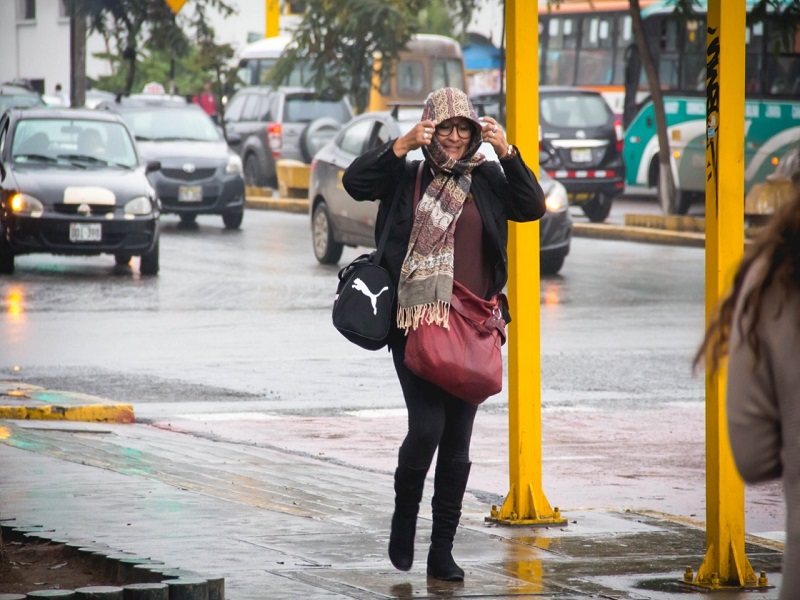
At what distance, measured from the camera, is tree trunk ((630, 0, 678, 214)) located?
28234 millimetres

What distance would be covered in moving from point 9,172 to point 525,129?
12900 mm

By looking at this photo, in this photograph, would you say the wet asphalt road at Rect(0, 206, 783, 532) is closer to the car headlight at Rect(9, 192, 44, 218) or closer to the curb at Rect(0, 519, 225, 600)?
the car headlight at Rect(9, 192, 44, 218)

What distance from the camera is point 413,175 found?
6066 mm

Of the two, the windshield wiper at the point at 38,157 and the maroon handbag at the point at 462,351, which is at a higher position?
the windshield wiper at the point at 38,157

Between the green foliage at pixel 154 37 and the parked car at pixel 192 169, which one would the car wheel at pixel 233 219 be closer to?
the parked car at pixel 192 169

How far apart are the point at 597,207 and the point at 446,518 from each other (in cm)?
2374

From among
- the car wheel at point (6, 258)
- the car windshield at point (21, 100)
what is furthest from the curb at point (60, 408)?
the car windshield at point (21, 100)

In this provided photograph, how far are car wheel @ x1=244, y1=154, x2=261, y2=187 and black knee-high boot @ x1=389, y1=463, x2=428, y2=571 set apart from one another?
30124mm

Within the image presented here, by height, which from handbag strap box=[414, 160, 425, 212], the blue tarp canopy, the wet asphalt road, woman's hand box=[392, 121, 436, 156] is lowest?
the wet asphalt road

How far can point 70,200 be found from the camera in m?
18.6

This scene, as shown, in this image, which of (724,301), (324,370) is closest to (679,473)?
(324,370)

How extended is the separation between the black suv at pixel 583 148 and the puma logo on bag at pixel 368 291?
75.8 ft

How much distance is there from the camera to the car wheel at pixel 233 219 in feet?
84.7

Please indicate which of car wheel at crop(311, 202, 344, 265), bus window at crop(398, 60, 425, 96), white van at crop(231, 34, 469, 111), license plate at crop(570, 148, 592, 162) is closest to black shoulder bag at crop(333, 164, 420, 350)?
car wheel at crop(311, 202, 344, 265)
